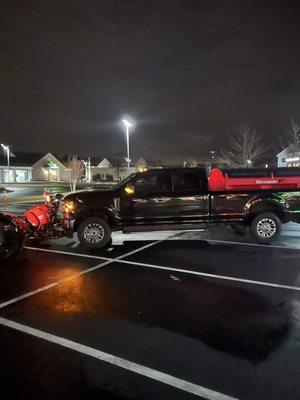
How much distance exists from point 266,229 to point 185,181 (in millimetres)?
2422

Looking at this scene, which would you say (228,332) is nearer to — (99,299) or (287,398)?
(287,398)

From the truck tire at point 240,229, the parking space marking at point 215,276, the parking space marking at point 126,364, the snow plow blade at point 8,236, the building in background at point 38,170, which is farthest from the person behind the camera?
the building in background at point 38,170

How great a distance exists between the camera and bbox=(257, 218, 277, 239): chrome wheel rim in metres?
10.4

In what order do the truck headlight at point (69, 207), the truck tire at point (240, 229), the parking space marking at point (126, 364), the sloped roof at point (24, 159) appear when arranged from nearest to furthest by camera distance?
1. the parking space marking at point (126, 364)
2. the truck headlight at point (69, 207)
3. the truck tire at point (240, 229)
4. the sloped roof at point (24, 159)

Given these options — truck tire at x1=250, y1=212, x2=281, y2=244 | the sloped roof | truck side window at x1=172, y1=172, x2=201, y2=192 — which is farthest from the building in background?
truck tire at x1=250, y1=212, x2=281, y2=244

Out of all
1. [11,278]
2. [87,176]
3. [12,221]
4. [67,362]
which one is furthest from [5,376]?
[87,176]

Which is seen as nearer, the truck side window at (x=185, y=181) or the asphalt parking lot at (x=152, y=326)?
the asphalt parking lot at (x=152, y=326)

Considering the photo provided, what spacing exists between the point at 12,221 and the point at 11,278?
2.12m

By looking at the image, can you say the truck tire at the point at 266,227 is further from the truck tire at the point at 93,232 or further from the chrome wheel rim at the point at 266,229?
the truck tire at the point at 93,232

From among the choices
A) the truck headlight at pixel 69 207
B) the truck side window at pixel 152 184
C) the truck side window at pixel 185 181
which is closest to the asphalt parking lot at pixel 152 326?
the truck headlight at pixel 69 207

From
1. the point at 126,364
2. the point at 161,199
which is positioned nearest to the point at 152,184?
the point at 161,199

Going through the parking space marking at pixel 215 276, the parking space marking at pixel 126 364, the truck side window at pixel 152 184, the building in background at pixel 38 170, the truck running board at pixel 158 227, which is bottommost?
the parking space marking at pixel 126 364

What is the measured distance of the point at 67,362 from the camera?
4.27 m

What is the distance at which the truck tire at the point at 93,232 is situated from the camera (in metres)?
10.1
